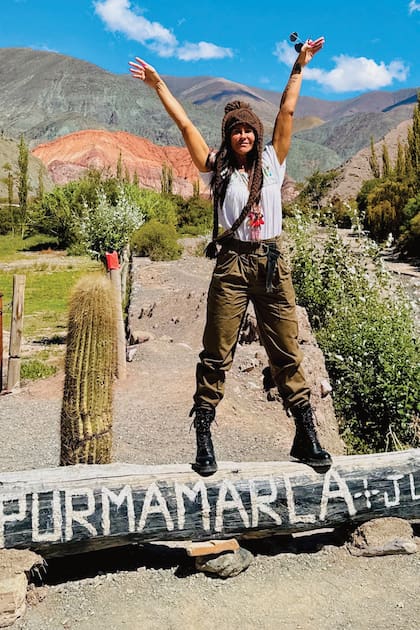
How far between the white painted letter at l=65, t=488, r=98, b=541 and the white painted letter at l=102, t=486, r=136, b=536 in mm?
61

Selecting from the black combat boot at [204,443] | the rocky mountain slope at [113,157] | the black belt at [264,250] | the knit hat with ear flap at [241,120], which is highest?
the rocky mountain slope at [113,157]

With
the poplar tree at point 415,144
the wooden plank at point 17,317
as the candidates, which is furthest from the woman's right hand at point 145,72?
the poplar tree at point 415,144

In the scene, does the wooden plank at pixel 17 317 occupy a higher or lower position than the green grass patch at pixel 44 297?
higher

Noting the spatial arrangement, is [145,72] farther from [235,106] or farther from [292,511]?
[292,511]

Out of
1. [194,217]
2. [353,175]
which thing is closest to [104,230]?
[194,217]

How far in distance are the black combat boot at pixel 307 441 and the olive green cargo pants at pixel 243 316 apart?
77mm

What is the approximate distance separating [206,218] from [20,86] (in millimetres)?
133014

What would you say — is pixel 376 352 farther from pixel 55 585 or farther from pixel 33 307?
pixel 33 307

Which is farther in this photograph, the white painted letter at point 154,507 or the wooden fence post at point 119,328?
the wooden fence post at point 119,328

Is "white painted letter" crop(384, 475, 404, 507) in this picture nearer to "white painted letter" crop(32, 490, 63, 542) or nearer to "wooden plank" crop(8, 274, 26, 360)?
"white painted letter" crop(32, 490, 63, 542)

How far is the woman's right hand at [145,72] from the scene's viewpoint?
3.57 m

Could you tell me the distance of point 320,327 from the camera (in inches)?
338

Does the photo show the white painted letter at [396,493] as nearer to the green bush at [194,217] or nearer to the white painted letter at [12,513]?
the white painted letter at [12,513]

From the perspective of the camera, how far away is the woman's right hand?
11.7ft
